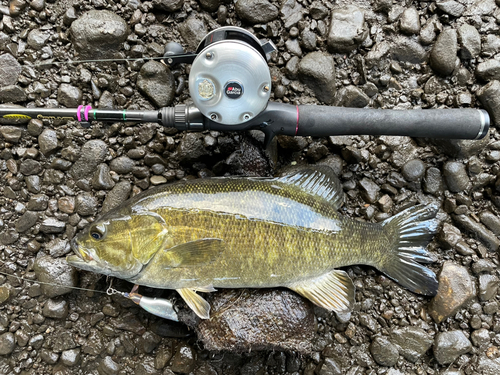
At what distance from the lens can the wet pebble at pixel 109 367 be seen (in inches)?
103

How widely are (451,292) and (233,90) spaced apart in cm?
220

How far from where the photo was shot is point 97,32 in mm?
2514

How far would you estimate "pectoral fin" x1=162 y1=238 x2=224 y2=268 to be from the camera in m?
2.18

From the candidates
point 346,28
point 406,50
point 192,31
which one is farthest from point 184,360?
point 406,50

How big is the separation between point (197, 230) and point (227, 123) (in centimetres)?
72

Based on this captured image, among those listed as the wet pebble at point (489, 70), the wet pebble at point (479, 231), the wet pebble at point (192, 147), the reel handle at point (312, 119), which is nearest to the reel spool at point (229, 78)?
the reel handle at point (312, 119)

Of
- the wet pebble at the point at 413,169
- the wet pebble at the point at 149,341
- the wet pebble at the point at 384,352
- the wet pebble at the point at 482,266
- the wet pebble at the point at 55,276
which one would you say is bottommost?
the wet pebble at the point at 149,341

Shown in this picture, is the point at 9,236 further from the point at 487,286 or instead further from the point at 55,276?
the point at 487,286

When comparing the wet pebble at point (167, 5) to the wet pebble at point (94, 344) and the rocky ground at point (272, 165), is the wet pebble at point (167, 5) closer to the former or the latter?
the rocky ground at point (272, 165)

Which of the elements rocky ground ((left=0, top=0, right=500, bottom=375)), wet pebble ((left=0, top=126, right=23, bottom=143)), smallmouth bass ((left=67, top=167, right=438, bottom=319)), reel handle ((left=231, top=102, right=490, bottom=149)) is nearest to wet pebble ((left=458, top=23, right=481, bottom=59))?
rocky ground ((left=0, top=0, right=500, bottom=375))

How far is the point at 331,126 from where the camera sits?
225 cm

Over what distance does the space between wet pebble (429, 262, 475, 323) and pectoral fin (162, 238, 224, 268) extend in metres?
1.72

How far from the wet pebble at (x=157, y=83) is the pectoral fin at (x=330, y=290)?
1692 mm

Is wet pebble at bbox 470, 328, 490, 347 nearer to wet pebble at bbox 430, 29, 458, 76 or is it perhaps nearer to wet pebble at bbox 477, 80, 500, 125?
wet pebble at bbox 477, 80, 500, 125
